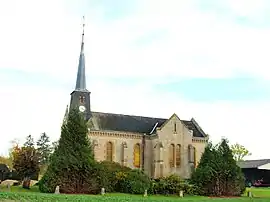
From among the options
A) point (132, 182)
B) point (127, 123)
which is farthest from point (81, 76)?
point (132, 182)

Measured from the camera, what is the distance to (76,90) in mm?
70000

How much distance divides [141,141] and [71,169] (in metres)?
29.1

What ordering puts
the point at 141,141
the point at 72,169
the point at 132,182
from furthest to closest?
the point at 141,141
the point at 132,182
the point at 72,169

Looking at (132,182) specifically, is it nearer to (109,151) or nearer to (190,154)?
(109,151)

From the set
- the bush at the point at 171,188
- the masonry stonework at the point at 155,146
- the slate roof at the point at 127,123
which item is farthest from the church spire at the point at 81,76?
the bush at the point at 171,188

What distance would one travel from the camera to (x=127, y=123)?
70875 mm

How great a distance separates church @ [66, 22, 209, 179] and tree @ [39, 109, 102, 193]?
915 inches

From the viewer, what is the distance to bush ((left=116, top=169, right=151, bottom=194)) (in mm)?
44844

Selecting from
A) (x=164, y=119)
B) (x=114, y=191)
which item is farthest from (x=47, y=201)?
(x=164, y=119)

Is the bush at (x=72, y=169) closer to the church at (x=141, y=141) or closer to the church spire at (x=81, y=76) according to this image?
the church at (x=141, y=141)

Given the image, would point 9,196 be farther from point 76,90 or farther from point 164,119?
point 164,119

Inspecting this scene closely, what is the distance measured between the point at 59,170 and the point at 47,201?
1609 centimetres

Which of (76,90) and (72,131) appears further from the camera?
(76,90)

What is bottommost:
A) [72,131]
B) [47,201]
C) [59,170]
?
[47,201]
